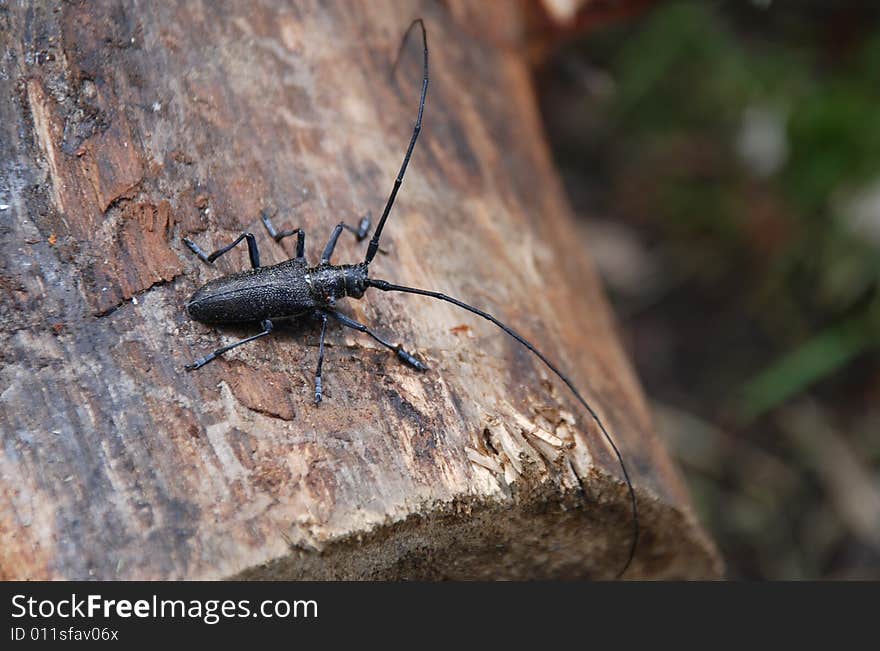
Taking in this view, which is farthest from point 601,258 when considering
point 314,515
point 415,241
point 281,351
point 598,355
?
point 314,515

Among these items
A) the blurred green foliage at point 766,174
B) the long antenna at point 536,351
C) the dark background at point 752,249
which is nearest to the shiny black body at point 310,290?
the long antenna at point 536,351

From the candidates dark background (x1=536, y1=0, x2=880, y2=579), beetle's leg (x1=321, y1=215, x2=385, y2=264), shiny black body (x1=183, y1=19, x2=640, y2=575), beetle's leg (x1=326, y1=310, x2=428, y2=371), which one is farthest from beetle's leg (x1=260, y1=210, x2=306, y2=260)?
dark background (x1=536, y1=0, x2=880, y2=579)

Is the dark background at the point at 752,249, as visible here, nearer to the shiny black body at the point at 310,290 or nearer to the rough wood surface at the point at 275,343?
the rough wood surface at the point at 275,343

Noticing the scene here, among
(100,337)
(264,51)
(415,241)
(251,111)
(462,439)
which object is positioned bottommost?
(462,439)

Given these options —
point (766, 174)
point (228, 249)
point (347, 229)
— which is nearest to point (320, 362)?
point (228, 249)

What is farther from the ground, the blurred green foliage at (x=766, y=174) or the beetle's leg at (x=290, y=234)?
the blurred green foliage at (x=766, y=174)

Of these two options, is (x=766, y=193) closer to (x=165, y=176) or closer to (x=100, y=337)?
(x=165, y=176)
